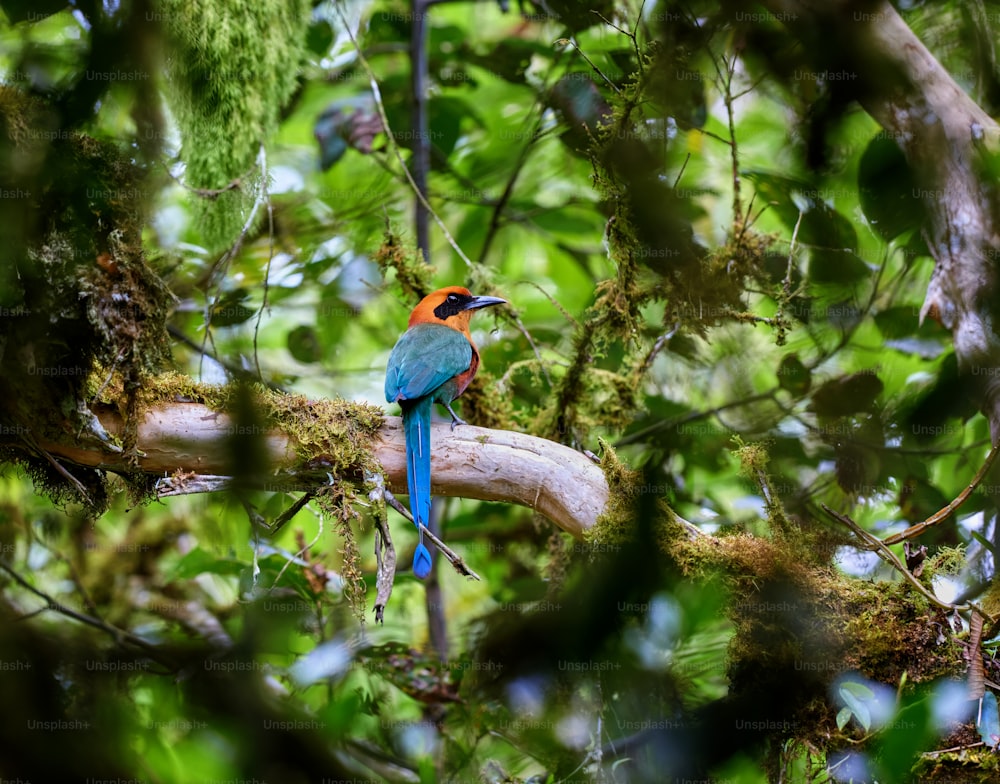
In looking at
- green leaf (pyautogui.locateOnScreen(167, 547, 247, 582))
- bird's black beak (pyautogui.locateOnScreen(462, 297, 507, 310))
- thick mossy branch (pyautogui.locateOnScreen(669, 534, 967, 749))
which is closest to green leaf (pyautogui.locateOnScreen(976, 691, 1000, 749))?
thick mossy branch (pyautogui.locateOnScreen(669, 534, 967, 749))

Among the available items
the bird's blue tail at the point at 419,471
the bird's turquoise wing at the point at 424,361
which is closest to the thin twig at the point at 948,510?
the bird's blue tail at the point at 419,471

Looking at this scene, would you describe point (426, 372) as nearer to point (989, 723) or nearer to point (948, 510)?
point (948, 510)

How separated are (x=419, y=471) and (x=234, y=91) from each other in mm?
1692

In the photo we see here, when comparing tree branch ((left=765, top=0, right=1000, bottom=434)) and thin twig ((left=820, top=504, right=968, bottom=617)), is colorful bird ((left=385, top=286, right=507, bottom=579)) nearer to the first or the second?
thin twig ((left=820, top=504, right=968, bottom=617))

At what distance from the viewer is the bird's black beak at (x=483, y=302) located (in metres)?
3.89

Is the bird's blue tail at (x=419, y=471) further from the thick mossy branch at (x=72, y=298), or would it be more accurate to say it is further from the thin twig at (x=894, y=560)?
the thin twig at (x=894, y=560)

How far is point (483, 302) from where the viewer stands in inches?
154

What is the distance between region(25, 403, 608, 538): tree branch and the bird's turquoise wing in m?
0.17

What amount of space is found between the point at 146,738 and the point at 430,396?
5.88 feet

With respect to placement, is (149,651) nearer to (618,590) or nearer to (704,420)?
(618,590)

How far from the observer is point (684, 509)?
4.11 m

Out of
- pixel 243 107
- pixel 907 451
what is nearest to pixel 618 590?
pixel 907 451

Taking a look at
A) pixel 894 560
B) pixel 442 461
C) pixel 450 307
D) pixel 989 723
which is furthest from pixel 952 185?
pixel 450 307

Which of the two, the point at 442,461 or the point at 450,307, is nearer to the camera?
the point at 442,461
